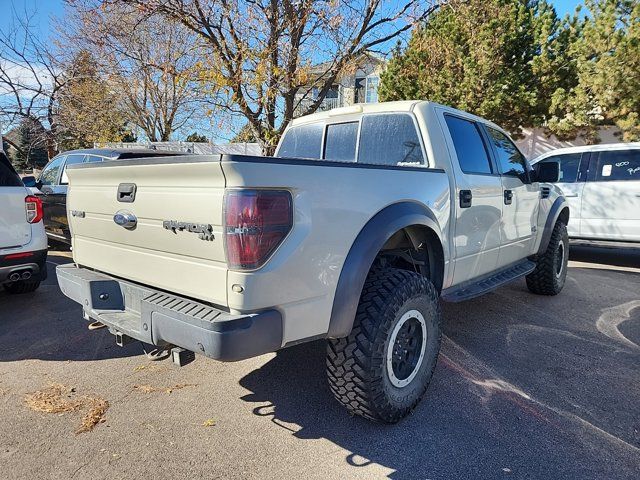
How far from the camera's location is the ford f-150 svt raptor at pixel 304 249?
76.7 inches

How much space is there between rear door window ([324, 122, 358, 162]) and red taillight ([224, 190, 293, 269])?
1.89 m

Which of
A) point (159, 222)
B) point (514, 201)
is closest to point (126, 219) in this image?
point (159, 222)

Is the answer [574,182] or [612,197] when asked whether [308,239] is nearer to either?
[612,197]

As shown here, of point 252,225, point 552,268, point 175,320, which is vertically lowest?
point 552,268

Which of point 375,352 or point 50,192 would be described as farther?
point 50,192

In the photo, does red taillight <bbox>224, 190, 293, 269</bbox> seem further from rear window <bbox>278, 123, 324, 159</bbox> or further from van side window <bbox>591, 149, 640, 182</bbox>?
van side window <bbox>591, 149, 640, 182</bbox>

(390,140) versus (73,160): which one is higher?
(390,140)

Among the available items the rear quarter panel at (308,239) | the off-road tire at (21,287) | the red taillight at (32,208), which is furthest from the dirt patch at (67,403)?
the off-road tire at (21,287)

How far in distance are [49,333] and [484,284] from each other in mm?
4015

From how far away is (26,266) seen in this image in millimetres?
4332

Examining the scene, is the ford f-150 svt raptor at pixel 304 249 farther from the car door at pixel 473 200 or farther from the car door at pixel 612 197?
the car door at pixel 612 197

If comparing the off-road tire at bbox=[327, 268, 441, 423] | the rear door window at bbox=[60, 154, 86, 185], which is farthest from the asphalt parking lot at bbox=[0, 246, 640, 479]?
the rear door window at bbox=[60, 154, 86, 185]

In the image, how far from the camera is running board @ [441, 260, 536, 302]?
3.37 metres

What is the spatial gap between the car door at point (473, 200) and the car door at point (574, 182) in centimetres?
465
